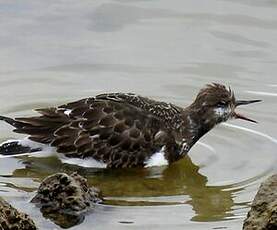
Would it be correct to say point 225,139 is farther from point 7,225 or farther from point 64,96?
point 7,225

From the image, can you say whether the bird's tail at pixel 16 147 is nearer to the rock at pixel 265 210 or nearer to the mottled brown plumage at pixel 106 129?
the mottled brown plumage at pixel 106 129

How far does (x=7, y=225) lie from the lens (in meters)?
6.18

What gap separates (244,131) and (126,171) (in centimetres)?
112

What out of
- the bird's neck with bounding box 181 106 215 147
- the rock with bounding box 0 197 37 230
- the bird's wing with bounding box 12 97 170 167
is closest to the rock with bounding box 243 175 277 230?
the rock with bounding box 0 197 37 230

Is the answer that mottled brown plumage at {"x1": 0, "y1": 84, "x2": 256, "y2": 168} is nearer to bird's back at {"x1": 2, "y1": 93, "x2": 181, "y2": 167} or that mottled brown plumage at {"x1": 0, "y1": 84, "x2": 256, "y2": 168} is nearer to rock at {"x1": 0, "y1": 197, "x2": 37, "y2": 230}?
bird's back at {"x1": 2, "y1": 93, "x2": 181, "y2": 167}

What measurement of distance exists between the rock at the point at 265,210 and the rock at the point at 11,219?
1.25 meters

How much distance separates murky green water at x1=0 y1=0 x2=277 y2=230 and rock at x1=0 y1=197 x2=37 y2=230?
0.56 m

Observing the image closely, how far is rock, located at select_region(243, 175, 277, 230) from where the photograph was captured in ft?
19.2

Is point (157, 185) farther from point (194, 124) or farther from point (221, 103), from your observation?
point (221, 103)

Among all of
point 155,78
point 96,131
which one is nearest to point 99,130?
point 96,131

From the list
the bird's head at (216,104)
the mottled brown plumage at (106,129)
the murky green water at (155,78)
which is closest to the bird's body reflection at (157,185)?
the murky green water at (155,78)

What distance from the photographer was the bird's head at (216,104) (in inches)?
346

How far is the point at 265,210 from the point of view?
597 cm

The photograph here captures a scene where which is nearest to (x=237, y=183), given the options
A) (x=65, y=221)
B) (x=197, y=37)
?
(x=65, y=221)
